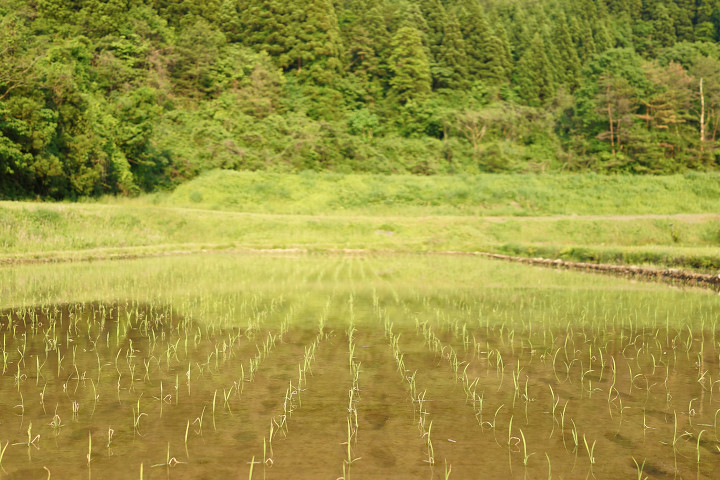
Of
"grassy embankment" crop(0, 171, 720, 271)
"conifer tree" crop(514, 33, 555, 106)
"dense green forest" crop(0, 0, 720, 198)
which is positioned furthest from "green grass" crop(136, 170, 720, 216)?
"conifer tree" crop(514, 33, 555, 106)

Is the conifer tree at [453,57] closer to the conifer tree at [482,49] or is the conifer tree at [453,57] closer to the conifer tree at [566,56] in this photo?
the conifer tree at [482,49]

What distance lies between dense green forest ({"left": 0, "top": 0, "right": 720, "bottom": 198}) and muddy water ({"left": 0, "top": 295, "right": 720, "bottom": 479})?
2882 cm

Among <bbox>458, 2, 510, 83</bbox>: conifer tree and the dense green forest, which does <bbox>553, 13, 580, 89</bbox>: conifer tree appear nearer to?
the dense green forest

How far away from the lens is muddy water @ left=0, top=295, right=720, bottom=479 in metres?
4.19

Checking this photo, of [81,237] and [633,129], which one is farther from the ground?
[633,129]

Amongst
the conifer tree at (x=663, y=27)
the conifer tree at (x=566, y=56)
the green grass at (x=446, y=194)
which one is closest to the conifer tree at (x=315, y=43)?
the green grass at (x=446, y=194)

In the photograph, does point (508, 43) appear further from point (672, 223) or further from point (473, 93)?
point (672, 223)

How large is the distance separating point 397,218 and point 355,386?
26634mm

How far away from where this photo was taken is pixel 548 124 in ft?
206

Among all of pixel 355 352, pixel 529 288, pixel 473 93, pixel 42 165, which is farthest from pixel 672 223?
pixel 473 93

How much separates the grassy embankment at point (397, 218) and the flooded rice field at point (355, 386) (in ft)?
34.4

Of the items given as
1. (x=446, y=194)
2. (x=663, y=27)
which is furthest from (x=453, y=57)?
(x=446, y=194)

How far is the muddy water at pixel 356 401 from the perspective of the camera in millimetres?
4188

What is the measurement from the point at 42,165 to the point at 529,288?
2562 cm
